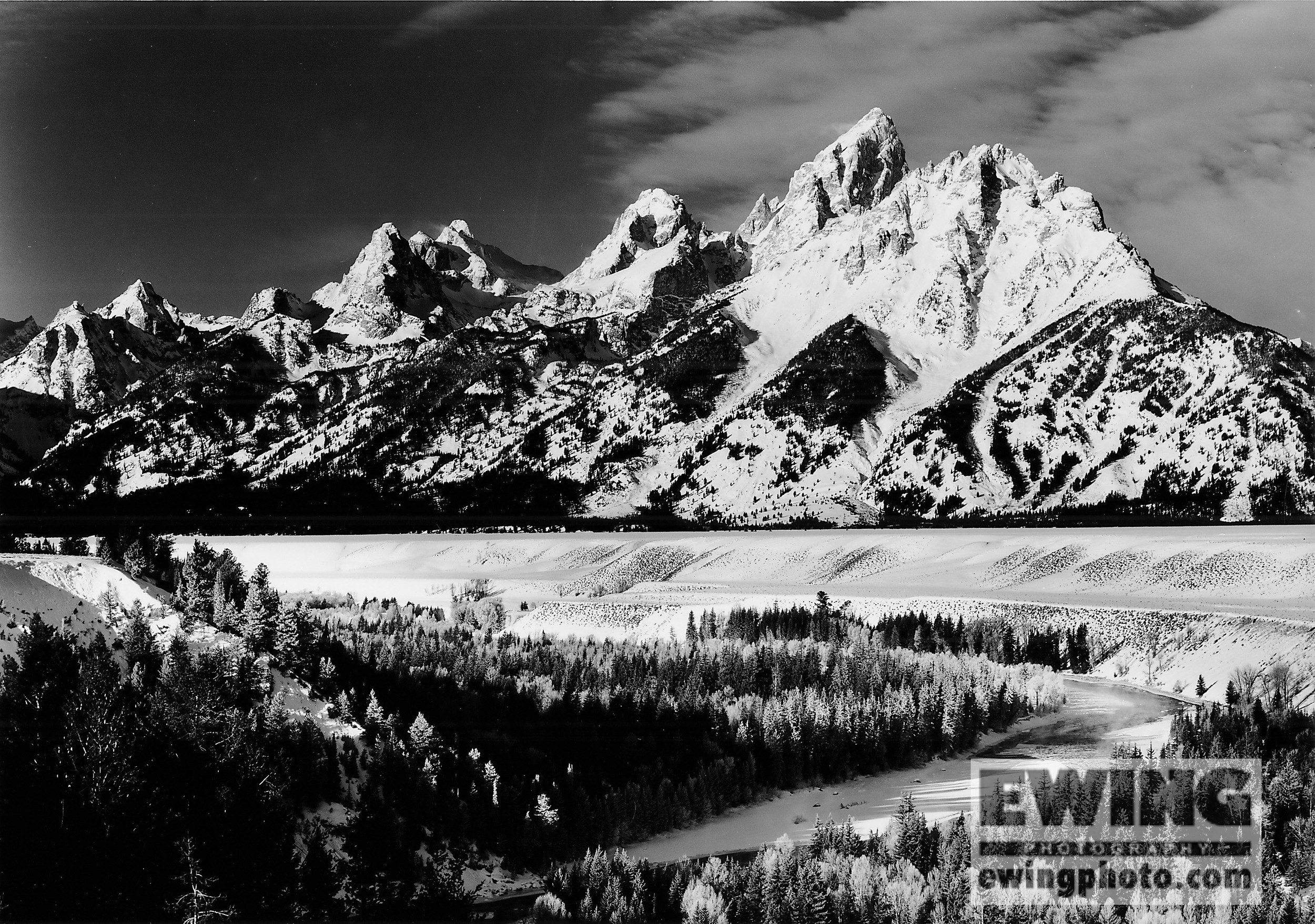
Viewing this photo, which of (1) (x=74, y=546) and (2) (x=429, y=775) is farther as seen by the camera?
(1) (x=74, y=546)

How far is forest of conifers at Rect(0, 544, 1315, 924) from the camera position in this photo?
54156 millimetres

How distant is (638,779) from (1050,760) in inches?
1254

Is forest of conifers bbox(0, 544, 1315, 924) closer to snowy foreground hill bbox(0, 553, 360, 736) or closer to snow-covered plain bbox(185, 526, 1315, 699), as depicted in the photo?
snowy foreground hill bbox(0, 553, 360, 736)

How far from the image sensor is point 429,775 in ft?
218

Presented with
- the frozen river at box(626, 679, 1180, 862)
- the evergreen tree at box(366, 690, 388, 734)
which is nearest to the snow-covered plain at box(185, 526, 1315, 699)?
the frozen river at box(626, 679, 1180, 862)

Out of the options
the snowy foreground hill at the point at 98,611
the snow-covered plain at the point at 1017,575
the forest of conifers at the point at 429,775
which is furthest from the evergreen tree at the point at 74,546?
the snow-covered plain at the point at 1017,575

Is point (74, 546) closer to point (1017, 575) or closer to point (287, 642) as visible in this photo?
point (287, 642)

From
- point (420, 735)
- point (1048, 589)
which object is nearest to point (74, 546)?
point (420, 735)
